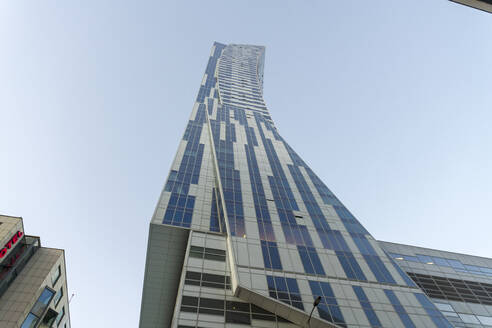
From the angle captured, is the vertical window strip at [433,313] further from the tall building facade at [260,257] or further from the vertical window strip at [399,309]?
the vertical window strip at [399,309]

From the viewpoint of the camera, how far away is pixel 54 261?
131 ft

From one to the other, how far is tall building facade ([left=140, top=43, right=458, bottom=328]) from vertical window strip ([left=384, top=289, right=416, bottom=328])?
0.12 meters

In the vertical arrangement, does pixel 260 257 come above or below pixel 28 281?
above

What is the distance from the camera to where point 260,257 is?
31797 mm

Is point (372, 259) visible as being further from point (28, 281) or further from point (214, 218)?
point (28, 281)

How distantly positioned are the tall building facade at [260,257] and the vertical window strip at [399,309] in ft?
0.39

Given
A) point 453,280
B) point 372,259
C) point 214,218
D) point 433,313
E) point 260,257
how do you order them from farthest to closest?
point 453,280 → point 214,218 → point 372,259 → point 260,257 → point 433,313

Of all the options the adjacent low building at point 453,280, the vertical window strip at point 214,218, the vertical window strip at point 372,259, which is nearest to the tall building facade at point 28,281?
the vertical window strip at point 214,218

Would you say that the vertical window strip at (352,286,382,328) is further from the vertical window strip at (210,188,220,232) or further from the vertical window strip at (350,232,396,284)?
the vertical window strip at (210,188,220,232)

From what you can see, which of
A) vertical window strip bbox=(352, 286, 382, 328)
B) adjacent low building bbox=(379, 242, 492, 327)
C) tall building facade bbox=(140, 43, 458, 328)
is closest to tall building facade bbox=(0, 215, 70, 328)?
tall building facade bbox=(140, 43, 458, 328)

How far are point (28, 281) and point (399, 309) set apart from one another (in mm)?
45462

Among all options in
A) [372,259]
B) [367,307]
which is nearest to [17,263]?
[367,307]

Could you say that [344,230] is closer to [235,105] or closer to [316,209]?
[316,209]

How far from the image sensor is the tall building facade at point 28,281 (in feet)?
107
